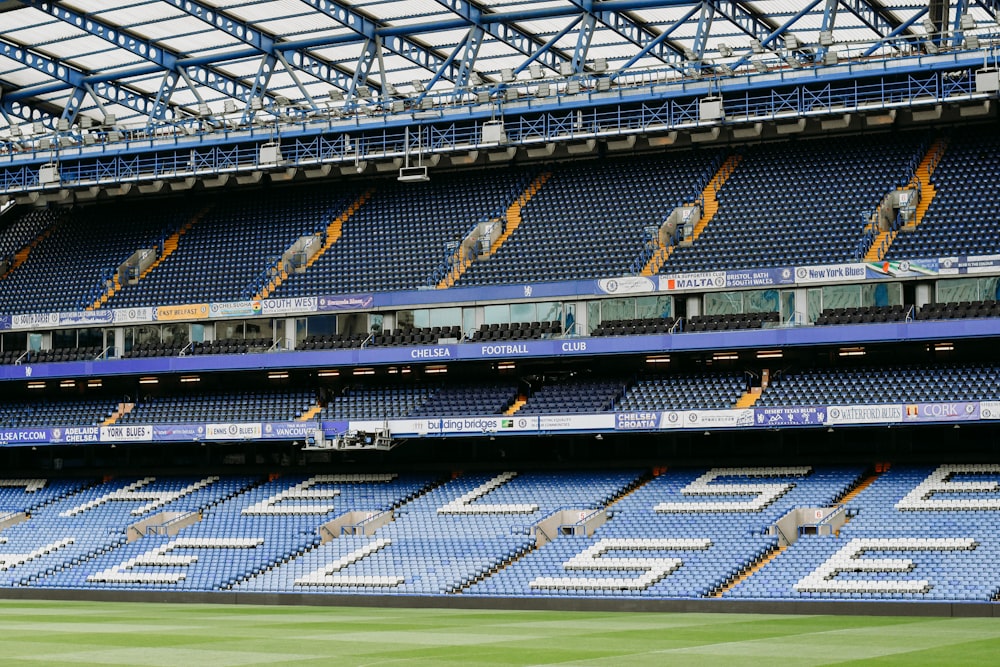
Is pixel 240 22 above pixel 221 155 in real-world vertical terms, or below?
above

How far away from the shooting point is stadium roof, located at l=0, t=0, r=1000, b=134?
165 ft

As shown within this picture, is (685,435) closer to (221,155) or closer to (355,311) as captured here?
(355,311)

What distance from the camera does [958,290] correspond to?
4625cm

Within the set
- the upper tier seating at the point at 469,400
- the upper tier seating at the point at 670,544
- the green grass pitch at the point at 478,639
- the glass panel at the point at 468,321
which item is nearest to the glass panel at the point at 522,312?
the glass panel at the point at 468,321

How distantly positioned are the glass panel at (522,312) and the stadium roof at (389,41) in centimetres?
871

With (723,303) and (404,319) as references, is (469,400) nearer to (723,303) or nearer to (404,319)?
(404,319)

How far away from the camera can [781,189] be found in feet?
173

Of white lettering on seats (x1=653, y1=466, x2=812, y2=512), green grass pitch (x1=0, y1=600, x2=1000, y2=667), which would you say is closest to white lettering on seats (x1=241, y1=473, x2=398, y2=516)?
white lettering on seats (x1=653, y1=466, x2=812, y2=512)

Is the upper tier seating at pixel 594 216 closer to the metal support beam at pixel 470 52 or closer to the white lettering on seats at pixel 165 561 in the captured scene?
the metal support beam at pixel 470 52

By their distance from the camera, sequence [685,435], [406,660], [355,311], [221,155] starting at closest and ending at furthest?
1. [406,660]
2. [685,435]
3. [355,311]
4. [221,155]

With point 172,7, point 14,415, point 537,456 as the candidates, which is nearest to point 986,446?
point 537,456

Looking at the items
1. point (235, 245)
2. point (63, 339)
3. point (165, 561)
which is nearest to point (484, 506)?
point (165, 561)

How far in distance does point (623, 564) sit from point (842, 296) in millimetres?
13514

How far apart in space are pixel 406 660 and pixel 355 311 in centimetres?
3268
